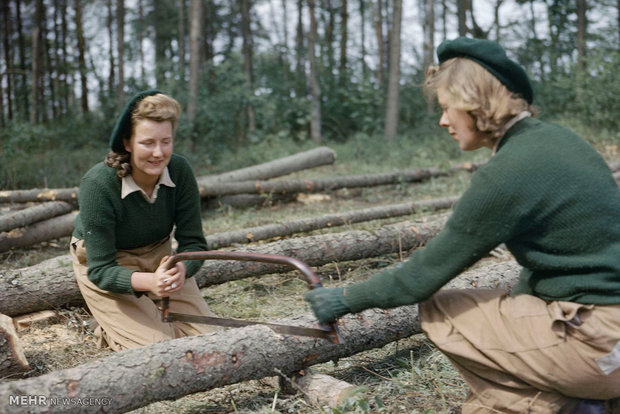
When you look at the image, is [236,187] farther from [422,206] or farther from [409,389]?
[409,389]

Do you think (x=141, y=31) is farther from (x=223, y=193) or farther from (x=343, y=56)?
(x=223, y=193)

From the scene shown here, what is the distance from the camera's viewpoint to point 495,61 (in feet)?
6.67

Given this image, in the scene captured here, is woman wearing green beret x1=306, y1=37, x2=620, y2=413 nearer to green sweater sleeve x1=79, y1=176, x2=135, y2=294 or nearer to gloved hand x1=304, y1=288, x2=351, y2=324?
gloved hand x1=304, y1=288, x2=351, y2=324

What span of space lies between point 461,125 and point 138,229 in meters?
2.21

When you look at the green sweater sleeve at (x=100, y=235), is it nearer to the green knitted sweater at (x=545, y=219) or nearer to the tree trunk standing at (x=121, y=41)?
the green knitted sweater at (x=545, y=219)

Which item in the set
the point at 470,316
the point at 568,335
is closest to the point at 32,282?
the point at 470,316

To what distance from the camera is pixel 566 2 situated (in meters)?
19.8

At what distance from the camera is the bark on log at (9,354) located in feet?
9.55

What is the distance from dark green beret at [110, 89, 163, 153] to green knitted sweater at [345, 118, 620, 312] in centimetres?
197

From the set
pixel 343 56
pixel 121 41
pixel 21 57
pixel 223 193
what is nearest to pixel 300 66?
pixel 343 56

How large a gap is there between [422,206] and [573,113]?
8.82m

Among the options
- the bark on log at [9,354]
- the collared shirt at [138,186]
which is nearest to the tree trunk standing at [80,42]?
the collared shirt at [138,186]

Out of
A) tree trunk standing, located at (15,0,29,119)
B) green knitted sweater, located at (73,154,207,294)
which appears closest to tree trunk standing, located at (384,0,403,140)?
green knitted sweater, located at (73,154,207,294)

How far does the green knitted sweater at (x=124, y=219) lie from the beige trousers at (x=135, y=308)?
0.33ft
